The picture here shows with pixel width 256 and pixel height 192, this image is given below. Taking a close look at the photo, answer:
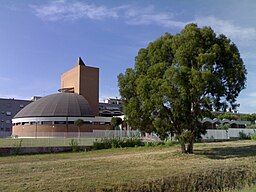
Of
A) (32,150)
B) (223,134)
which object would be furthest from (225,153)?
(223,134)

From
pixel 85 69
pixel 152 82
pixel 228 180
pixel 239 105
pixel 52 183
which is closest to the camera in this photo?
pixel 52 183

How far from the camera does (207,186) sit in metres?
15.1

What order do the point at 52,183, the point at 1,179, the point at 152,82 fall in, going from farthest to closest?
the point at 152,82 < the point at 1,179 < the point at 52,183

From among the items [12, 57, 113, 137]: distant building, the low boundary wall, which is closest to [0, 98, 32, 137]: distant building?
[12, 57, 113, 137]: distant building

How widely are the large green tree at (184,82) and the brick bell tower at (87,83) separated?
65.7 m

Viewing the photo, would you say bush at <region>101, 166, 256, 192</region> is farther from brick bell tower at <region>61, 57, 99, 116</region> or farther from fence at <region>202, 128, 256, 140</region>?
brick bell tower at <region>61, 57, 99, 116</region>

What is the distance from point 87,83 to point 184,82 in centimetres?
7221

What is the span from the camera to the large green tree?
2117 cm

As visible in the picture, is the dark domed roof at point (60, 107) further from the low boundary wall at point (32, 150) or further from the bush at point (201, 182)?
the bush at point (201, 182)

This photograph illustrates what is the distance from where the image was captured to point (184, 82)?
2120 centimetres

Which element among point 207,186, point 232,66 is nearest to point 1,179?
point 207,186

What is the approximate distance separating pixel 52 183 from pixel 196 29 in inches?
604

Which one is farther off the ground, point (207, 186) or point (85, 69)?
point (85, 69)

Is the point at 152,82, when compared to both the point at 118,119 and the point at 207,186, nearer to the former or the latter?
the point at 207,186
